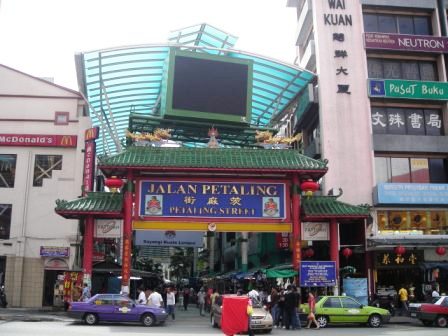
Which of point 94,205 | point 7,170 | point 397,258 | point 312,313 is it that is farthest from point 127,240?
point 397,258

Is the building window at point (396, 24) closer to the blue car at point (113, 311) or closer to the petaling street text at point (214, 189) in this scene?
the petaling street text at point (214, 189)

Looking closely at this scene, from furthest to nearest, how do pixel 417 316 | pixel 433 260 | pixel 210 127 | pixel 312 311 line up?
1. pixel 433 260
2. pixel 210 127
3. pixel 417 316
4. pixel 312 311

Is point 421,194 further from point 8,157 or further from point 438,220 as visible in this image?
point 8,157

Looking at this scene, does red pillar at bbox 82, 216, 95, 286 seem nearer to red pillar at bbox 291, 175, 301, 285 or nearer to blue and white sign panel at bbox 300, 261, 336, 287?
red pillar at bbox 291, 175, 301, 285

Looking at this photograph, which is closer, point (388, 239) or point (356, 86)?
point (388, 239)

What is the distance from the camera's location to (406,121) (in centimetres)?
3494

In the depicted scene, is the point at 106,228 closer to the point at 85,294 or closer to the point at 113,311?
the point at 85,294

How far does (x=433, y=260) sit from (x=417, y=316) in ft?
31.1

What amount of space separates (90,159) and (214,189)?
37.7 ft

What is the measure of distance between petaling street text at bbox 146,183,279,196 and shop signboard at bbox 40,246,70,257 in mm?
11477

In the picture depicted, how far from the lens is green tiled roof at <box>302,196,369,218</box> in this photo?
2359 cm

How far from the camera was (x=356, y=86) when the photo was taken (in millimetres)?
34438

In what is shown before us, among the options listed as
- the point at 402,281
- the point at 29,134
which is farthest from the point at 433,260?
the point at 29,134

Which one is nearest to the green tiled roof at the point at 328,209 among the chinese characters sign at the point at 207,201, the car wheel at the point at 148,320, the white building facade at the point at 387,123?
the chinese characters sign at the point at 207,201
